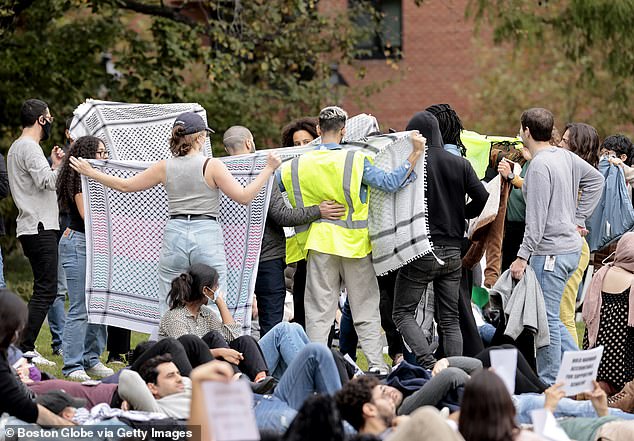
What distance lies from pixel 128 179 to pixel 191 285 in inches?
36.6

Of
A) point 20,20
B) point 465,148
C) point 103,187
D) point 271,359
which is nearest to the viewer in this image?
point 271,359

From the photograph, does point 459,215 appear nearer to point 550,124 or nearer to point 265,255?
point 550,124

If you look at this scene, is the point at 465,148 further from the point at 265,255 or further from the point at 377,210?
the point at 265,255

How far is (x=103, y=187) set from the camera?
8.45 meters

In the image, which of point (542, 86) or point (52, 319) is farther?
point (542, 86)

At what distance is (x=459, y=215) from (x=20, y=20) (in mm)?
11474

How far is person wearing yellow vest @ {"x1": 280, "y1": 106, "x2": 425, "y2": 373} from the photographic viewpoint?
8352 mm

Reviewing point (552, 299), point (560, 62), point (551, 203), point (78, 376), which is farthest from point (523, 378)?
point (560, 62)

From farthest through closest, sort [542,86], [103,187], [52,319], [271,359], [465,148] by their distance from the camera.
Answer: [542,86], [52,319], [465,148], [103,187], [271,359]

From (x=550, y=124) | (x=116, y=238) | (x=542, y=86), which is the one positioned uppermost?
(x=550, y=124)

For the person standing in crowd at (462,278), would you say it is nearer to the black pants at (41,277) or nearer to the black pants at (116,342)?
the black pants at (116,342)

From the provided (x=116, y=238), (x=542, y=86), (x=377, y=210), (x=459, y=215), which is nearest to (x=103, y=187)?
(x=116, y=238)

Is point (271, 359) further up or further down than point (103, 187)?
further down

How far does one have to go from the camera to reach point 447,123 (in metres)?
8.66
